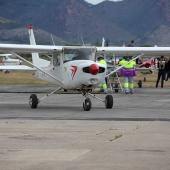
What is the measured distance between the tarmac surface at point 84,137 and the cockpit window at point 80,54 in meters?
1.38

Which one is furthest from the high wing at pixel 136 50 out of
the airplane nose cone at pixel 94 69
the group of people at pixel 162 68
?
the group of people at pixel 162 68

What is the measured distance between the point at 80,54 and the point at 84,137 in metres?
8.17

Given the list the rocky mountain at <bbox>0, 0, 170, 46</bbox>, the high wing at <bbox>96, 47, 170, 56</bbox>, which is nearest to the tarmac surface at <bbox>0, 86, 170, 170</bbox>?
the high wing at <bbox>96, 47, 170, 56</bbox>

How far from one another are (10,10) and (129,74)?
162 meters

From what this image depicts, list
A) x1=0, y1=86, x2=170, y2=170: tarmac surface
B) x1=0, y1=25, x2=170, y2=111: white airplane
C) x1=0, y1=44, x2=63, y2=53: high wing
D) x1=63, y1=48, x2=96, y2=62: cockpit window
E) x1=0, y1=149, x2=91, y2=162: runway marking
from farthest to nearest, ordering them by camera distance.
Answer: x1=0, y1=44, x2=63, y2=53: high wing → x1=63, y1=48, x2=96, y2=62: cockpit window → x1=0, y1=25, x2=170, y2=111: white airplane → x1=0, y1=149, x2=91, y2=162: runway marking → x1=0, y1=86, x2=170, y2=170: tarmac surface

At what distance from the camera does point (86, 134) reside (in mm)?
15016

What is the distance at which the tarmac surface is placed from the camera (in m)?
11.2

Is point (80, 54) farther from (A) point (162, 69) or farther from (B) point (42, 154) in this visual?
(A) point (162, 69)

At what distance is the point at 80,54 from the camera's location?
885 inches

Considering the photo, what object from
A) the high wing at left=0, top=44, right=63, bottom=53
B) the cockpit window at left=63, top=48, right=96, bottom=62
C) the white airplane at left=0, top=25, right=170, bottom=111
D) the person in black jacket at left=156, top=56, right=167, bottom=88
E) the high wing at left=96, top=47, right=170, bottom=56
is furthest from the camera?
the person in black jacket at left=156, top=56, right=167, bottom=88

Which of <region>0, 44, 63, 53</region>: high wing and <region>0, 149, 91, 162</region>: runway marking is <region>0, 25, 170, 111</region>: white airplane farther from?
<region>0, 149, 91, 162</region>: runway marking

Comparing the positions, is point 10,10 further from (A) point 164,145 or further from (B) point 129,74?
(A) point 164,145

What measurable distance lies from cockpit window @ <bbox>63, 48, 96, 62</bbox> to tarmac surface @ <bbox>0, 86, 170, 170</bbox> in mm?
1383

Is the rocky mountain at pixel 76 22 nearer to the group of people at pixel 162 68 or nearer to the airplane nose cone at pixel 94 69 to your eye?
the group of people at pixel 162 68
